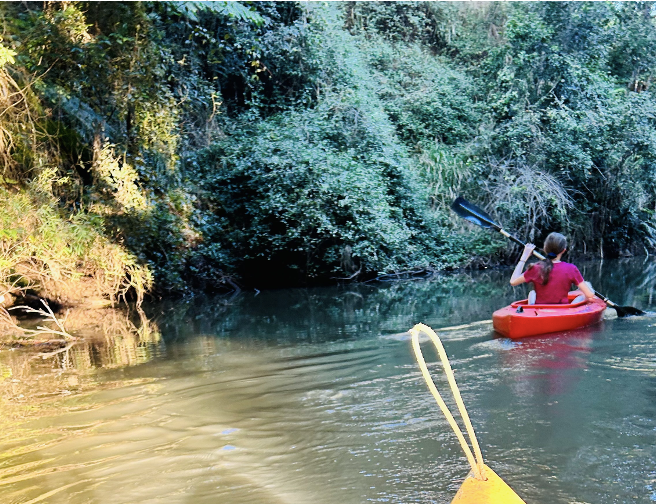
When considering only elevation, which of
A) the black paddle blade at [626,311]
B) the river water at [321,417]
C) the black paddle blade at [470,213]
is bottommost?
the black paddle blade at [626,311]

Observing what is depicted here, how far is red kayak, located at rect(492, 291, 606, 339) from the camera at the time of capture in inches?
281

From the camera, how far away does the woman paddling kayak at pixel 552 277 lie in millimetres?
7465

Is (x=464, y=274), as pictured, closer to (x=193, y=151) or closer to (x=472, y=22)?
(x=193, y=151)

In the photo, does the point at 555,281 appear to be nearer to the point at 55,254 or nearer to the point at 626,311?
the point at 626,311

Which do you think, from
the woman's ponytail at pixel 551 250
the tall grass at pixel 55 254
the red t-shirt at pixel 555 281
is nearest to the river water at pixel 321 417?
the red t-shirt at pixel 555 281

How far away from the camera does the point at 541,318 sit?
721cm

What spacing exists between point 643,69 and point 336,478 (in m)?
19.2

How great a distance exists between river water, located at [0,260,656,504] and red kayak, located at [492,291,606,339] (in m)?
0.13

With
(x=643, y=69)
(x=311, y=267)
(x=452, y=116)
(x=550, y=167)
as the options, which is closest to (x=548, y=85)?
(x=550, y=167)

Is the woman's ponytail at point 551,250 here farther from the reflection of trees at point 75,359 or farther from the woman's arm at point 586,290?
the reflection of trees at point 75,359

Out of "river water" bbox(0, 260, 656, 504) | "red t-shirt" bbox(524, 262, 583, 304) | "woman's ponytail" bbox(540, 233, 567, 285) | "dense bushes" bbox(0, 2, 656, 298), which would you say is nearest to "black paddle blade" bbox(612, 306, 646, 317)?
"river water" bbox(0, 260, 656, 504)

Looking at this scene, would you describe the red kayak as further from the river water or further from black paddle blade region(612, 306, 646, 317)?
black paddle blade region(612, 306, 646, 317)

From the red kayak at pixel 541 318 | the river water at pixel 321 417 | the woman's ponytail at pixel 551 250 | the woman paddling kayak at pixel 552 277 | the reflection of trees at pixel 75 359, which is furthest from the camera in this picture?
the woman paddling kayak at pixel 552 277

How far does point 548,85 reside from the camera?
1634 centimetres
